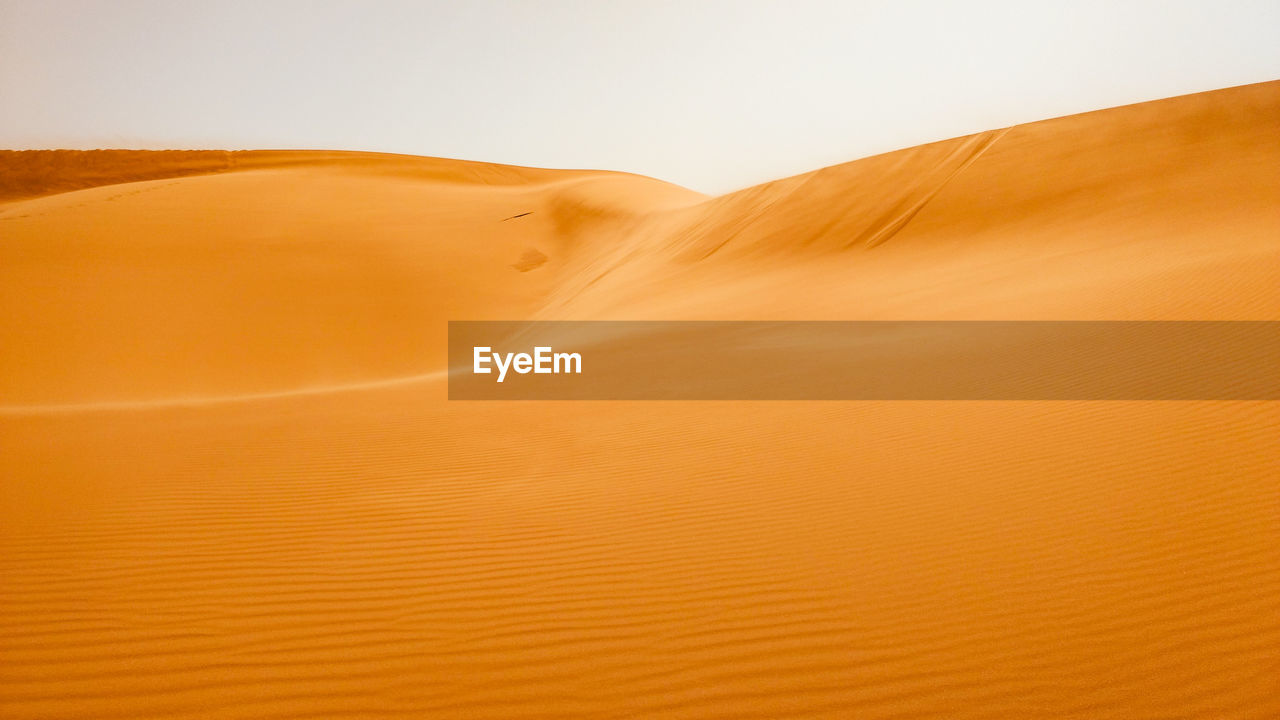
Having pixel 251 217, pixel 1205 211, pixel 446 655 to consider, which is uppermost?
pixel 251 217

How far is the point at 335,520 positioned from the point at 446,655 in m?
1.81

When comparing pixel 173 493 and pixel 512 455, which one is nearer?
→ pixel 173 493

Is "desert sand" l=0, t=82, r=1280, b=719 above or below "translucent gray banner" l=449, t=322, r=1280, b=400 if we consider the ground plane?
below

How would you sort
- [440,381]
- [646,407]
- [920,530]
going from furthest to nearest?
[440,381]
[646,407]
[920,530]

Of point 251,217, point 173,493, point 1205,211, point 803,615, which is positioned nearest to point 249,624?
point 173,493

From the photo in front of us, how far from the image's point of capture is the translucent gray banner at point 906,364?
19.9 feet

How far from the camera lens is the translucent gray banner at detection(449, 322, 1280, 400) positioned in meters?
6.06

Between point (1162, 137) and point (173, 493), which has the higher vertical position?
point (1162, 137)

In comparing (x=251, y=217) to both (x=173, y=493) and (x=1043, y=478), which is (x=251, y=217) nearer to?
(x=173, y=493)

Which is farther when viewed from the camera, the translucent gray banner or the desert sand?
the translucent gray banner

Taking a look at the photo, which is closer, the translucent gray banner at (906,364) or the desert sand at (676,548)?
the desert sand at (676,548)

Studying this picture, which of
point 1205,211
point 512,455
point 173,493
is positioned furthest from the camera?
point 1205,211

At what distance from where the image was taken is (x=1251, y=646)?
2779 millimetres

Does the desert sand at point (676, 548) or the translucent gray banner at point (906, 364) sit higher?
the translucent gray banner at point (906, 364)
